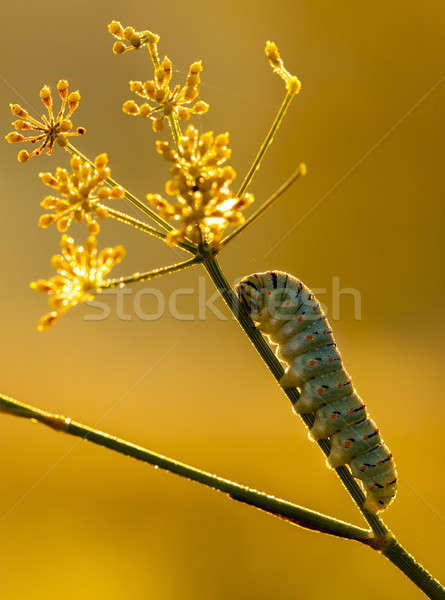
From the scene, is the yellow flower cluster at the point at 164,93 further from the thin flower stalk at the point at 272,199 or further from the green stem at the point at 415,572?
the green stem at the point at 415,572

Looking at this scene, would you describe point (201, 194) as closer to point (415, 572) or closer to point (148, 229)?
point (148, 229)

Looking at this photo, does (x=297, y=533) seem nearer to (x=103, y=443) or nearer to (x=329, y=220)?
(x=103, y=443)

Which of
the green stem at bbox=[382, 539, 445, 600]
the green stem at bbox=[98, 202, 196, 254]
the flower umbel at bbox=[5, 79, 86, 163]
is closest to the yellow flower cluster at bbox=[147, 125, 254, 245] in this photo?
the green stem at bbox=[98, 202, 196, 254]

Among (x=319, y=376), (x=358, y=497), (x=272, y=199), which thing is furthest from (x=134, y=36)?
(x=358, y=497)

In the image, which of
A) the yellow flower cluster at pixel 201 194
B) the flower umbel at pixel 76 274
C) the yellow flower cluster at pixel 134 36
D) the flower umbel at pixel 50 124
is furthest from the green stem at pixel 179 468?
the yellow flower cluster at pixel 134 36

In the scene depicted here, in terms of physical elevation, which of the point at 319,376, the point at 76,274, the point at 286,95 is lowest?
the point at 319,376

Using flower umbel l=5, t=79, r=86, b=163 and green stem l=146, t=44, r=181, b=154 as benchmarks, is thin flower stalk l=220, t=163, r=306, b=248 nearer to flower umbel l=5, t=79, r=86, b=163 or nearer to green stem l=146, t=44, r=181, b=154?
green stem l=146, t=44, r=181, b=154

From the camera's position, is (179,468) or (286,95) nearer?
(179,468)
